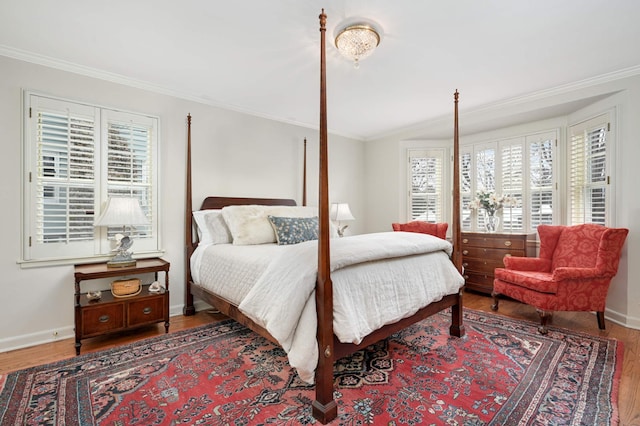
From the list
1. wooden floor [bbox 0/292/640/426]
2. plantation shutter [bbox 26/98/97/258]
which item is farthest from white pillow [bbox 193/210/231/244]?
plantation shutter [bbox 26/98/97/258]

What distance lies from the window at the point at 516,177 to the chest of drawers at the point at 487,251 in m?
0.35

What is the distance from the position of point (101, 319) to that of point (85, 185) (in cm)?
122

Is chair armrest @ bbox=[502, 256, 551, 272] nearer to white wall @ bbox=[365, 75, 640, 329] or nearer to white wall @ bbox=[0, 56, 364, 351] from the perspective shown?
white wall @ bbox=[365, 75, 640, 329]

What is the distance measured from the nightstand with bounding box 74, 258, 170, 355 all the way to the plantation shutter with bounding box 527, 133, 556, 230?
4403mm

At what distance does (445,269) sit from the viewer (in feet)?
8.46

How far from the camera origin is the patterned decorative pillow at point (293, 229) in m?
3.14

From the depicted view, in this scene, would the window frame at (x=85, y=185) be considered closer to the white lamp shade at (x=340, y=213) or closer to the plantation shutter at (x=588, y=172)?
the white lamp shade at (x=340, y=213)

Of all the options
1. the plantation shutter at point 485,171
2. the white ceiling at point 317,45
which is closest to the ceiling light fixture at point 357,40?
the white ceiling at point 317,45

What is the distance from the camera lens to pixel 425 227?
450 cm

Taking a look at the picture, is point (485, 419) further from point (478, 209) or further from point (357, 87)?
point (478, 209)

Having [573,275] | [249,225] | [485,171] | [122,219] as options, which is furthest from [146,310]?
[485,171]

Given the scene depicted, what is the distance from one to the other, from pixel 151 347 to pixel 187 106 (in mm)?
A: 2485

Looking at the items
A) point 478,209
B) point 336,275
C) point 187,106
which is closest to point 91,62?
point 187,106

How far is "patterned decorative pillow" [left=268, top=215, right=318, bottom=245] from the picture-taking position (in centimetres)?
314
